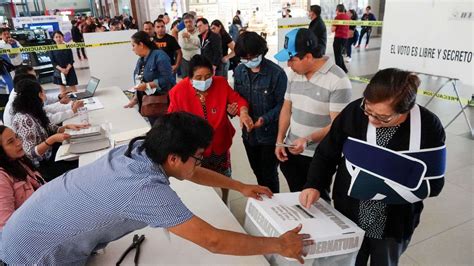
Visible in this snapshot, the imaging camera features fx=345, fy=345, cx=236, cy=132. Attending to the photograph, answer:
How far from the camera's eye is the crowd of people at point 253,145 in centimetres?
102

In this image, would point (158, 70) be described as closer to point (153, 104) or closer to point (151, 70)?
point (151, 70)

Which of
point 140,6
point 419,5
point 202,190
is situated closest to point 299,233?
point 202,190

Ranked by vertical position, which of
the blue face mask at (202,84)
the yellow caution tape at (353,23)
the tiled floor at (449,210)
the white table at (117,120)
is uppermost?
the yellow caution tape at (353,23)

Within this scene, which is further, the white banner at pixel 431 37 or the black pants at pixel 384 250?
the white banner at pixel 431 37

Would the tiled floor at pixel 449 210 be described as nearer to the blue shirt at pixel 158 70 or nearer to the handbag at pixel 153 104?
the handbag at pixel 153 104

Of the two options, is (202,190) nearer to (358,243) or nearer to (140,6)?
(358,243)

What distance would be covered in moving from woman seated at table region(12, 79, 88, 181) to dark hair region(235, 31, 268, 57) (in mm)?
1223

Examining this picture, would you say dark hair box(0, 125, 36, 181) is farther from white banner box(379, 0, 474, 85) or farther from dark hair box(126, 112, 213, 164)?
white banner box(379, 0, 474, 85)

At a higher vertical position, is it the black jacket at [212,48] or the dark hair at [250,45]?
the dark hair at [250,45]

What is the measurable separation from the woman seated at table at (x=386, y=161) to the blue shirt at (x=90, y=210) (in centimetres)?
60

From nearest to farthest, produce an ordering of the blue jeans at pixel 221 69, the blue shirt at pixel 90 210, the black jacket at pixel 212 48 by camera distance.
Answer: the blue shirt at pixel 90 210 → the black jacket at pixel 212 48 → the blue jeans at pixel 221 69

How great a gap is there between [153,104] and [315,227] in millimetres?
2180

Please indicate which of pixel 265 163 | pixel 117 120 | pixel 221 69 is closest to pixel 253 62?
pixel 265 163

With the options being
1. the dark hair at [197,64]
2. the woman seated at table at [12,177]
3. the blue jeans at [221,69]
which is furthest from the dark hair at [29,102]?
the blue jeans at [221,69]
